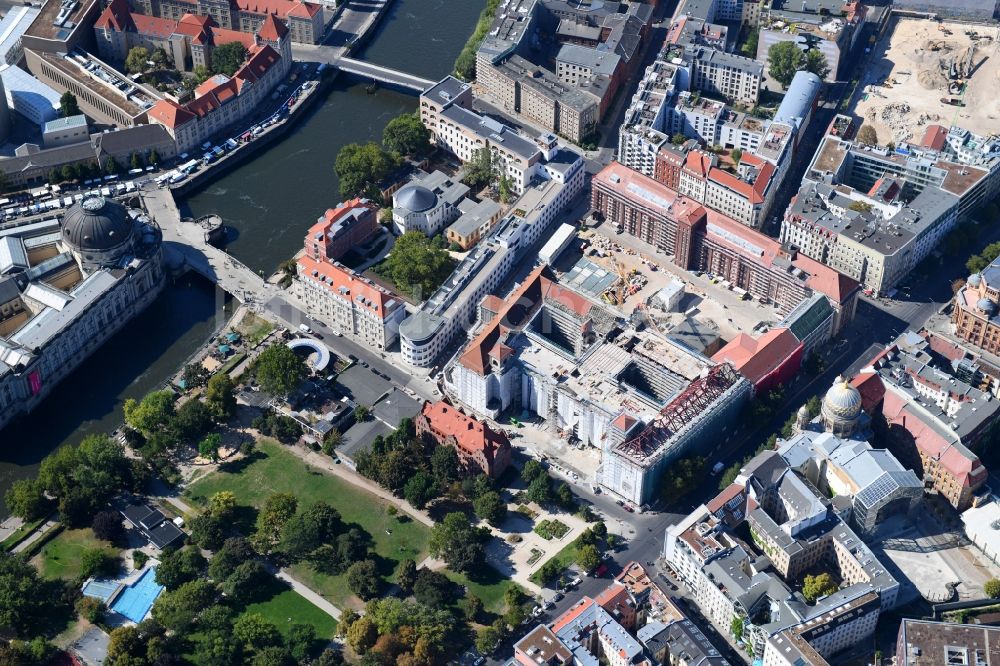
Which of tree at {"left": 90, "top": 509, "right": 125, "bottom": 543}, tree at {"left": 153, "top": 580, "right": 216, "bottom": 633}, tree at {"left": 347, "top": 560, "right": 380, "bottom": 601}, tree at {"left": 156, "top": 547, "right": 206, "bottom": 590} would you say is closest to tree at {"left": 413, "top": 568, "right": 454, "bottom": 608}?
tree at {"left": 347, "top": 560, "right": 380, "bottom": 601}

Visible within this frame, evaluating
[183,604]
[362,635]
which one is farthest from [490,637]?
[183,604]

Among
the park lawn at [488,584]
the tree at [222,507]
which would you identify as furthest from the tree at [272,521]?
the park lawn at [488,584]

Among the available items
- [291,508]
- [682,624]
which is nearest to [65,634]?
[291,508]

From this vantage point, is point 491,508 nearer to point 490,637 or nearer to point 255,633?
point 490,637

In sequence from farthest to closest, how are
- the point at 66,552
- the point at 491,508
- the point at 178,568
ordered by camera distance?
the point at 66,552
the point at 491,508
the point at 178,568

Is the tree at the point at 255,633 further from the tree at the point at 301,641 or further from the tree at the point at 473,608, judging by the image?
the tree at the point at 473,608

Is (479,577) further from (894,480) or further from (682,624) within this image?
(894,480)
